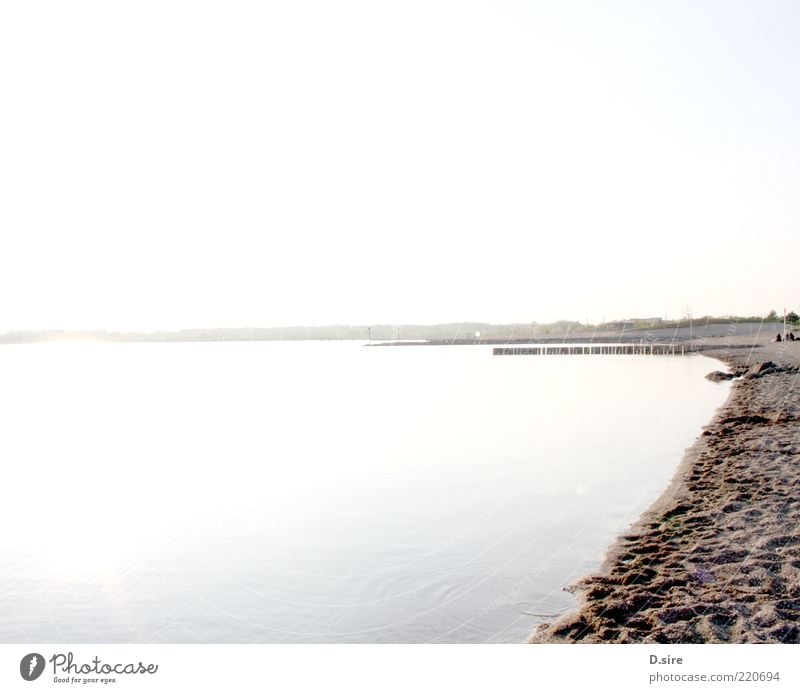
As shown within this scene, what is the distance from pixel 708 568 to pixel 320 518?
379cm

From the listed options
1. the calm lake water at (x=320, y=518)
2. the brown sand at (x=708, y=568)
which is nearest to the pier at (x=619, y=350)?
the calm lake water at (x=320, y=518)

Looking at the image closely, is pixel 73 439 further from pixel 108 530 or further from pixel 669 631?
pixel 669 631

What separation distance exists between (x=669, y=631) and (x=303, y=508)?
462 centimetres

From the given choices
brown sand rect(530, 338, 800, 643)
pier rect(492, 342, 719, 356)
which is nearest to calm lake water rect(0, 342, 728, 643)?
brown sand rect(530, 338, 800, 643)

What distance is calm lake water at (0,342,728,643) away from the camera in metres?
4.59

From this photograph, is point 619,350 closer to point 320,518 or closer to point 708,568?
point 320,518

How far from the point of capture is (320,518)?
7.06 meters

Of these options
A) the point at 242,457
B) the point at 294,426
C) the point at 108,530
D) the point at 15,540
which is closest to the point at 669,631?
the point at 108,530

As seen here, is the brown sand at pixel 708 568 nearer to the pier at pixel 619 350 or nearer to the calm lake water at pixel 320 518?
the calm lake water at pixel 320 518

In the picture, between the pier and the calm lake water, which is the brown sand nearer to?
the calm lake water

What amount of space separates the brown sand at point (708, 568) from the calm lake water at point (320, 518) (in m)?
0.33

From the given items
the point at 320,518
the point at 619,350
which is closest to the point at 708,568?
the point at 320,518
